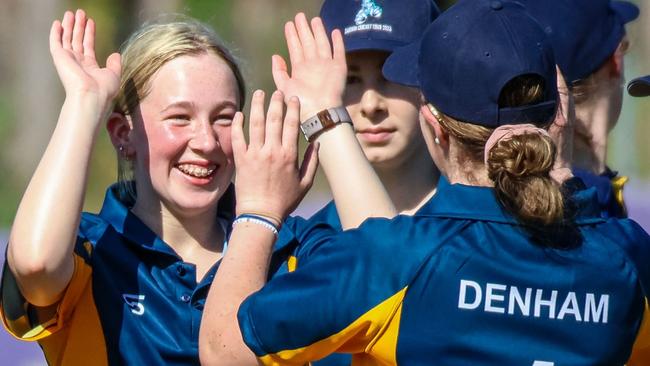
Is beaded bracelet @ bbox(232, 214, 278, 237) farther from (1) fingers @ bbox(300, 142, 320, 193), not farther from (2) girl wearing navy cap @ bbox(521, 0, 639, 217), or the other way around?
(2) girl wearing navy cap @ bbox(521, 0, 639, 217)

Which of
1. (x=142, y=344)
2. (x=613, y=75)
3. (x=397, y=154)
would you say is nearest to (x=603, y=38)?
(x=613, y=75)

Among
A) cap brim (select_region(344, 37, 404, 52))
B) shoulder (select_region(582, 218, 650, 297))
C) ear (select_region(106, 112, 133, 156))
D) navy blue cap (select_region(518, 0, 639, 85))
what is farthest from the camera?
cap brim (select_region(344, 37, 404, 52))

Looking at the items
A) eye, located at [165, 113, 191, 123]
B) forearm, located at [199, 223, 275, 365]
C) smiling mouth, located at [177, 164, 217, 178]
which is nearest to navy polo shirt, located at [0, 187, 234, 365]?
smiling mouth, located at [177, 164, 217, 178]

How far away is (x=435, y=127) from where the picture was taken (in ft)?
9.23

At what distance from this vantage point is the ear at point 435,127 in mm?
2799

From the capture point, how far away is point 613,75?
11.5 feet

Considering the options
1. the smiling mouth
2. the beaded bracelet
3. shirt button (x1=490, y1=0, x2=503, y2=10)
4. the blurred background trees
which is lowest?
Answer: the blurred background trees

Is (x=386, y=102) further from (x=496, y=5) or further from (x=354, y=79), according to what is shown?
(x=496, y=5)

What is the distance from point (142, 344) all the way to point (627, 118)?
11476 millimetres

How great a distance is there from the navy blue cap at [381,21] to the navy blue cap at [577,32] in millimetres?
721

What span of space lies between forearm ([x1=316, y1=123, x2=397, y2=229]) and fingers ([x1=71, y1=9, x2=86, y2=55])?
Answer: 2.71 feet

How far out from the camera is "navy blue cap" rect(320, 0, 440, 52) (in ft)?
13.1

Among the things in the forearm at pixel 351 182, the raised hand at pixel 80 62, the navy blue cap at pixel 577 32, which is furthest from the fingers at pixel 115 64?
the navy blue cap at pixel 577 32

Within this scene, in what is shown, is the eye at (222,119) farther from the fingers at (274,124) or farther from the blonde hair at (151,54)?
the fingers at (274,124)
